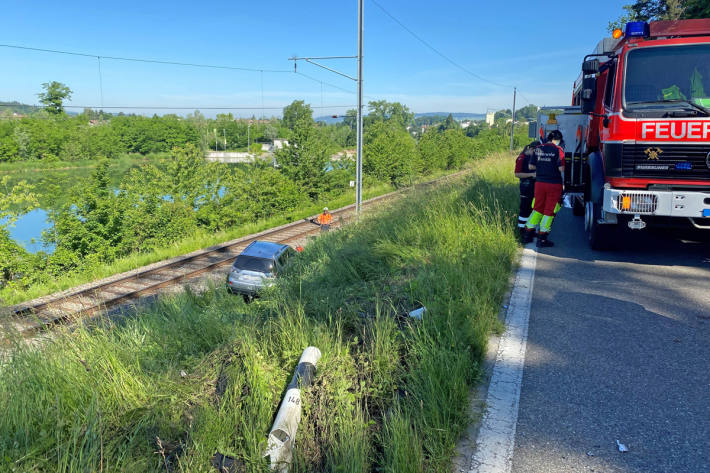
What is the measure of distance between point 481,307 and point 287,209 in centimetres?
3267

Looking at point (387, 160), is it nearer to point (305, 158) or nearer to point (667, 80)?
point (305, 158)

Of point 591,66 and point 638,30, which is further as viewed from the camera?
point 591,66

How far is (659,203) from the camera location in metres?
6.07

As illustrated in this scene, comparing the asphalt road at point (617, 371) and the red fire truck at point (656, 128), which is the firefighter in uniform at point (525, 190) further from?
the asphalt road at point (617, 371)

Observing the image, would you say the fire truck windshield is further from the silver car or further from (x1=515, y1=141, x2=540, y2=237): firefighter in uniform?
the silver car

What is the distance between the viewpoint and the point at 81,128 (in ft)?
215

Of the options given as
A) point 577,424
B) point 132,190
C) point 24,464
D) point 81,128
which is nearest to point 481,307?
point 577,424

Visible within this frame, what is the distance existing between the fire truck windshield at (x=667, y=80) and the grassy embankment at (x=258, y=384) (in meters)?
3.34

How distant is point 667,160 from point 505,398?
4.60m

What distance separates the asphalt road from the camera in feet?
8.84

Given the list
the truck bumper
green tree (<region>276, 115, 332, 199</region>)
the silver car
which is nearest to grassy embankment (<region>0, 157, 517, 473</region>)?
the truck bumper

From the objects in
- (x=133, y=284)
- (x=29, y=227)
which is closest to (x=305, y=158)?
(x=133, y=284)

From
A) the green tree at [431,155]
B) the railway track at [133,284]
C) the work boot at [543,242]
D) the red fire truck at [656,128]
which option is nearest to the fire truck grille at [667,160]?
the red fire truck at [656,128]

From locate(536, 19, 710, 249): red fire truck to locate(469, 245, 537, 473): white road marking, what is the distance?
2.40 m
